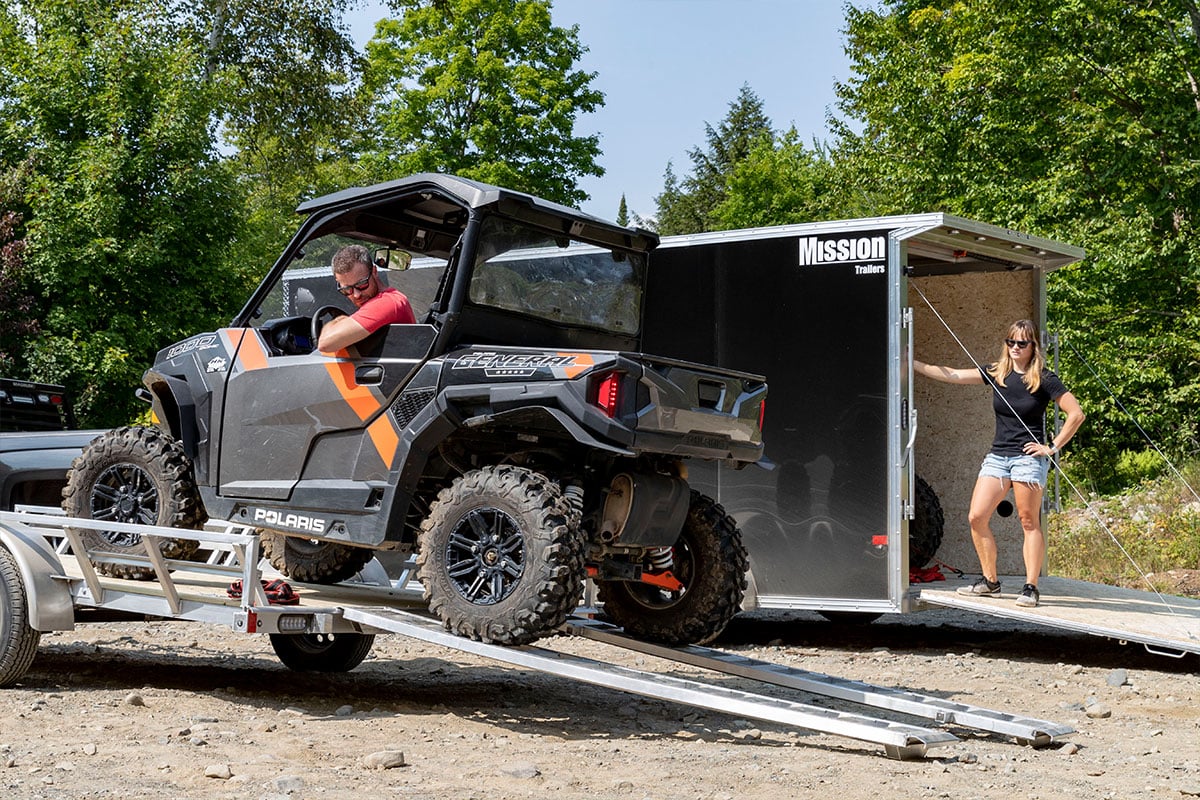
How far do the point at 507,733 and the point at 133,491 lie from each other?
7.65 feet

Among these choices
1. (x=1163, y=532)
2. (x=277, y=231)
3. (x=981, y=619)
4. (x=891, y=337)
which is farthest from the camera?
(x=277, y=231)

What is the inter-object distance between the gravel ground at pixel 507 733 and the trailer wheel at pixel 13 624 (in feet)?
0.49

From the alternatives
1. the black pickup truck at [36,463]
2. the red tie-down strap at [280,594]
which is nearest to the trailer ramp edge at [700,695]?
the red tie-down strap at [280,594]

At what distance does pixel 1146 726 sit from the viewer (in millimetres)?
6520

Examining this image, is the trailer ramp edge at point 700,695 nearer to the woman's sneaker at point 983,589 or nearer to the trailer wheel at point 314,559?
the trailer wheel at point 314,559

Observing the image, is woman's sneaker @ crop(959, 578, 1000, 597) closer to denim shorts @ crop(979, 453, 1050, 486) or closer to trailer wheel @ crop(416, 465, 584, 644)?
denim shorts @ crop(979, 453, 1050, 486)

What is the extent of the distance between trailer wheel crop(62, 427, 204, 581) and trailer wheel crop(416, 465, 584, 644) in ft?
5.02

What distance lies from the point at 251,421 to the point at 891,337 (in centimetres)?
407

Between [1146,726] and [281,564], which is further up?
[281,564]

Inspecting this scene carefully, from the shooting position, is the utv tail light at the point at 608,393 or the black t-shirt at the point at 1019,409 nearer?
the utv tail light at the point at 608,393

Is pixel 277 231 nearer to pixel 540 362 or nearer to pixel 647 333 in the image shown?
pixel 647 333

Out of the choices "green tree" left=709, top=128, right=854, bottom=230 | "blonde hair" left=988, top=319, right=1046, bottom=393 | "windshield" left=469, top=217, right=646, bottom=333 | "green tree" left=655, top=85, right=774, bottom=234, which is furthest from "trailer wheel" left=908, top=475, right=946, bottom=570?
"green tree" left=655, top=85, right=774, bottom=234

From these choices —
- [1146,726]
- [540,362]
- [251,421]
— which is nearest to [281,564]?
[251,421]

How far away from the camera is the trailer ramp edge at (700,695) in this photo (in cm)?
522
